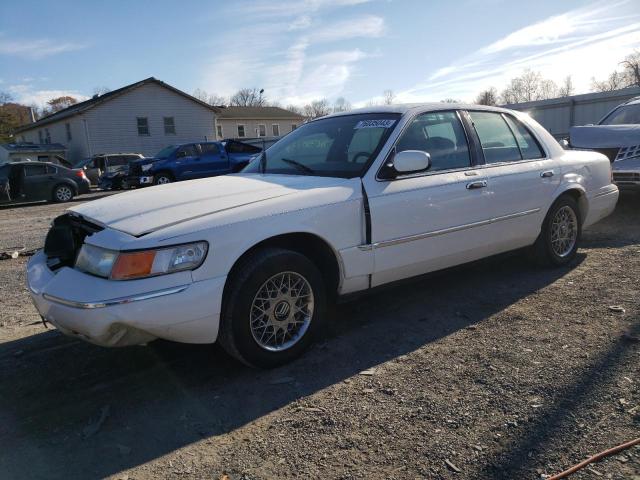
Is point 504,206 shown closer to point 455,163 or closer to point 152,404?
point 455,163

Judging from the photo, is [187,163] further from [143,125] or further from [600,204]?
[143,125]

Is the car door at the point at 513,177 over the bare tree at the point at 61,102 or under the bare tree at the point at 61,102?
under

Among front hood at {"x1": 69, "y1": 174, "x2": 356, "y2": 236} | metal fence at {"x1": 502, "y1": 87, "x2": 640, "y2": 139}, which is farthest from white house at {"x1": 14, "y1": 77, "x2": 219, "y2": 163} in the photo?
front hood at {"x1": 69, "y1": 174, "x2": 356, "y2": 236}

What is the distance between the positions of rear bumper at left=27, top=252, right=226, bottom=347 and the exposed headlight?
0.05 m

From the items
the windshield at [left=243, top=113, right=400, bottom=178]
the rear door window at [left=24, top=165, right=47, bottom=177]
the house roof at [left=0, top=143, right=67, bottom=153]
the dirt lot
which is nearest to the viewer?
the dirt lot

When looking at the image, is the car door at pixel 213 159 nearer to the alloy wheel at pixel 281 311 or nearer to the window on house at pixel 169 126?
the alloy wheel at pixel 281 311

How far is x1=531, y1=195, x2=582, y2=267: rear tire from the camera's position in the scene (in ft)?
16.5

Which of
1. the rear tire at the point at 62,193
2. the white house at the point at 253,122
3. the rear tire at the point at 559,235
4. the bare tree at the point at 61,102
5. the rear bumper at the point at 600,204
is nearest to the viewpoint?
the rear tire at the point at 559,235

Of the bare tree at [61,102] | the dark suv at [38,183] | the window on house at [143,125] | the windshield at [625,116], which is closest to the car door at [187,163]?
the dark suv at [38,183]

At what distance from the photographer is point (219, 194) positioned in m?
3.52

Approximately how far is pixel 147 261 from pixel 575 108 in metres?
17.7

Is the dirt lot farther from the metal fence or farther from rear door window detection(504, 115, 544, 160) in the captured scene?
the metal fence

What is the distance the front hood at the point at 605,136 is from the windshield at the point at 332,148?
566 cm

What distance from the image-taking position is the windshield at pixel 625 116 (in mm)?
8952
